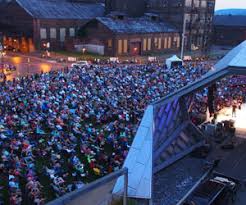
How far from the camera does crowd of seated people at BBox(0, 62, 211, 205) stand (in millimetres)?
16359

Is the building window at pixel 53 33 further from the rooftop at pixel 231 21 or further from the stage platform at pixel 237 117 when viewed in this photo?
the rooftop at pixel 231 21

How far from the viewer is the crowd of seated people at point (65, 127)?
1636cm

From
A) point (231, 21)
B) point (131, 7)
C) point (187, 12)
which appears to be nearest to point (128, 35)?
point (187, 12)

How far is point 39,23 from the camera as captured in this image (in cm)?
6191

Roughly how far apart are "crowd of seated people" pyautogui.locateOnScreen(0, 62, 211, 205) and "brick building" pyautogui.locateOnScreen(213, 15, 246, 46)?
57.4 m

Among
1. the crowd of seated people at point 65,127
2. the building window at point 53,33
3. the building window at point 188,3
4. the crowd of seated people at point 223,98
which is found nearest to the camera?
the crowd of seated people at point 65,127

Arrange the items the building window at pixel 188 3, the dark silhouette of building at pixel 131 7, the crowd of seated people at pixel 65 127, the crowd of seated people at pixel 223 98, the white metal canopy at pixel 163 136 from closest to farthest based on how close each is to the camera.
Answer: the white metal canopy at pixel 163 136, the crowd of seated people at pixel 65 127, the crowd of seated people at pixel 223 98, the building window at pixel 188 3, the dark silhouette of building at pixel 131 7

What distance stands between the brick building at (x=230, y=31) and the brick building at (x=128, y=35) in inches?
928

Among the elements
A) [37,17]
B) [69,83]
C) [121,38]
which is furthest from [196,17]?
[69,83]

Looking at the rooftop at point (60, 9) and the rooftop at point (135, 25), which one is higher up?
the rooftop at point (60, 9)

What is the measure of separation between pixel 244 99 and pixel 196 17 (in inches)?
1684

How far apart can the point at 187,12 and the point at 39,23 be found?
2851cm

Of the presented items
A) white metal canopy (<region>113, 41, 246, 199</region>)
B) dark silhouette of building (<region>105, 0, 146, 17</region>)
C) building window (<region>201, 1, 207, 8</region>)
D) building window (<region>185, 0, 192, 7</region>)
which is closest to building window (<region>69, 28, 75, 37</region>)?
dark silhouette of building (<region>105, 0, 146, 17</region>)

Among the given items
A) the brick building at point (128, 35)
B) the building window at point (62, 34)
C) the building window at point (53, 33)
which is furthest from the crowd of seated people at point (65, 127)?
the building window at point (62, 34)
